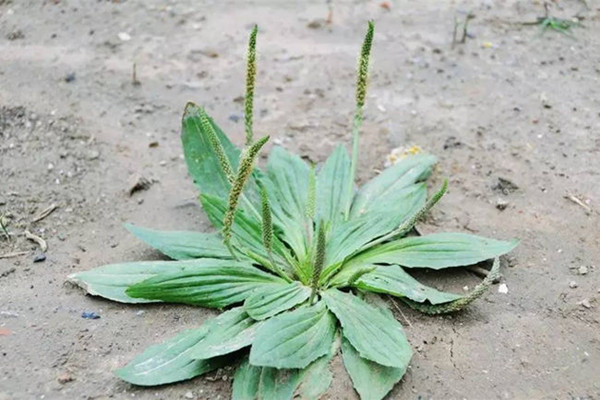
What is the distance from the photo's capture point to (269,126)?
433 cm

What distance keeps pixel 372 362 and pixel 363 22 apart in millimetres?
3120

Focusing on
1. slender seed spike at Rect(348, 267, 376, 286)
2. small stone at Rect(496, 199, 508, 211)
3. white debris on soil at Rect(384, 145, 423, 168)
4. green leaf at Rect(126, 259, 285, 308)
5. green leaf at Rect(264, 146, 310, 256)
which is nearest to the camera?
slender seed spike at Rect(348, 267, 376, 286)

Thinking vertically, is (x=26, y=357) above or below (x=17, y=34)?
below

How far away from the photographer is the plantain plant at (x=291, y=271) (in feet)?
8.74

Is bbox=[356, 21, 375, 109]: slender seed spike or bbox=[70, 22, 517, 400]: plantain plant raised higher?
bbox=[356, 21, 375, 109]: slender seed spike

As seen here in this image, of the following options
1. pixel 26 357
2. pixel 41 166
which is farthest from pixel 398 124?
pixel 26 357

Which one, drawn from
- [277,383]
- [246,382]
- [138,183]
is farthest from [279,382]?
[138,183]

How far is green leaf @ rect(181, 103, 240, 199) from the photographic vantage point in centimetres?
352

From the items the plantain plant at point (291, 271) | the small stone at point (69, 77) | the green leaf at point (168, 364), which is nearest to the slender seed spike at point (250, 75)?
the plantain plant at point (291, 271)

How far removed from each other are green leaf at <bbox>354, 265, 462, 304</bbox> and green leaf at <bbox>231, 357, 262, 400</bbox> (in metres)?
→ 0.57

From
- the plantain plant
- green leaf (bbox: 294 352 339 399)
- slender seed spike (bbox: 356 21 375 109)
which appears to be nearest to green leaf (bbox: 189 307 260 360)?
the plantain plant

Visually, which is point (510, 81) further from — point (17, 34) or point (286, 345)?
point (17, 34)

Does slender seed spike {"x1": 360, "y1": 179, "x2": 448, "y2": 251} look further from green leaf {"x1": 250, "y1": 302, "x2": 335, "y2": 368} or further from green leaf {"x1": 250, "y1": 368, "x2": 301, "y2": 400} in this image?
green leaf {"x1": 250, "y1": 368, "x2": 301, "y2": 400}

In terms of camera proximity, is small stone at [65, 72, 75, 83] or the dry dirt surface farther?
small stone at [65, 72, 75, 83]
